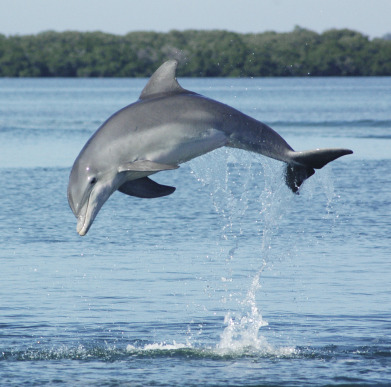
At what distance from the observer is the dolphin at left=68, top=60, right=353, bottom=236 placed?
9289 millimetres

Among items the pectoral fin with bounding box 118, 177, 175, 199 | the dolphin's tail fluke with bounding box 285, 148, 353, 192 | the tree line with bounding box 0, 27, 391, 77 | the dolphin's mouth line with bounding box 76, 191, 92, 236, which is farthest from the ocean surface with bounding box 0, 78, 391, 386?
the tree line with bounding box 0, 27, 391, 77

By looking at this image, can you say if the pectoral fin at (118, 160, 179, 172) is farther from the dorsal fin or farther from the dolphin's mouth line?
the dorsal fin

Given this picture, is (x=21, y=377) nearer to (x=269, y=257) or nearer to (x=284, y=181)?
(x=284, y=181)

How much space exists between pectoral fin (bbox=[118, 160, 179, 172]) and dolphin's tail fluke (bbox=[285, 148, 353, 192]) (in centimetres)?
160

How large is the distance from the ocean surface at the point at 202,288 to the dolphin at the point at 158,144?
109cm

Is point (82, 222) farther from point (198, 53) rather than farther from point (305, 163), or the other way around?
point (198, 53)

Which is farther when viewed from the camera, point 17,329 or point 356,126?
point 356,126

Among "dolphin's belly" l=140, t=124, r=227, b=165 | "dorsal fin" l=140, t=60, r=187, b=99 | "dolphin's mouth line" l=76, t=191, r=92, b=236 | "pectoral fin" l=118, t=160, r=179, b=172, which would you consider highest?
"dorsal fin" l=140, t=60, r=187, b=99

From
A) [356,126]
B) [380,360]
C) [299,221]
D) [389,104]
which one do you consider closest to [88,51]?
[389,104]

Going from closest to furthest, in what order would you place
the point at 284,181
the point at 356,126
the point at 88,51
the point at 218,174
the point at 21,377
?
the point at 284,181 < the point at 21,377 < the point at 218,174 < the point at 356,126 < the point at 88,51

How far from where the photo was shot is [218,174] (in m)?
12.2

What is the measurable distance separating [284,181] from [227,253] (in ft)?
25.6

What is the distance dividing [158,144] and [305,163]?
5.23 feet

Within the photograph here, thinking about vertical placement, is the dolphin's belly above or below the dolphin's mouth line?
above
